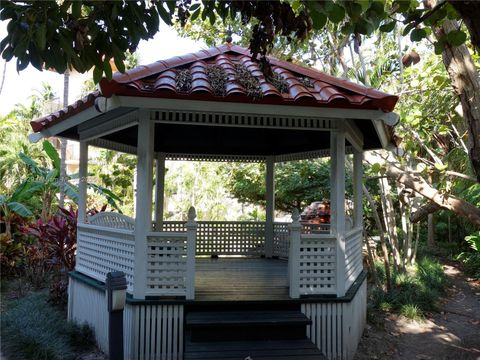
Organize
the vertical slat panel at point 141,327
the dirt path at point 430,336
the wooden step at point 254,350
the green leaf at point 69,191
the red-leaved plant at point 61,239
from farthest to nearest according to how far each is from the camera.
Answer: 1. the green leaf at point 69,191
2. the red-leaved plant at point 61,239
3. the dirt path at point 430,336
4. the vertical slat panel at point 141,327
5. the wooden step at point 254,350

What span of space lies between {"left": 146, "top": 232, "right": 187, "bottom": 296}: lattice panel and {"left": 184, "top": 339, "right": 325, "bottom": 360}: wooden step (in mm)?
746

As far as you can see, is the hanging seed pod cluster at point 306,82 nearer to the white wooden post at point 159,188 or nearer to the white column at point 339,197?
the white column at point 339,197

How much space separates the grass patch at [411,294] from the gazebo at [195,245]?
6.77 feet

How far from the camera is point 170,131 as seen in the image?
8492mm

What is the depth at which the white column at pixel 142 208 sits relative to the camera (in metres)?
5.45

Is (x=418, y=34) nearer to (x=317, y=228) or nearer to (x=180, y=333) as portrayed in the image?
(x=180, y=333)

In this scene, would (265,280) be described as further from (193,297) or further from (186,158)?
(186,158)

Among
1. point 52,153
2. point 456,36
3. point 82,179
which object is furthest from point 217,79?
point 52,153

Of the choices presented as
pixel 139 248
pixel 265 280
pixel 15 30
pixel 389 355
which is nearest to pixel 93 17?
pixel 15 30

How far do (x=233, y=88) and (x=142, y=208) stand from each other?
1828 millimetres

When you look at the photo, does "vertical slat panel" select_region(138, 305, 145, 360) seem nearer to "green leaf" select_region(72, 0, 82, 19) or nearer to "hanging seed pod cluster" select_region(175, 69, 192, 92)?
"hanging seed pod cluster" select_region(175, 69, 192, 92)

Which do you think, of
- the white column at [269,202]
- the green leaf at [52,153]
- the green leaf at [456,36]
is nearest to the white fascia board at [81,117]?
the green leaf at [456,36]

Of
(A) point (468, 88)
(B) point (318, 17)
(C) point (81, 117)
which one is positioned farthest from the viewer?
(C) point (81, 117)

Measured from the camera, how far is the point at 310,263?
19.6 ft
